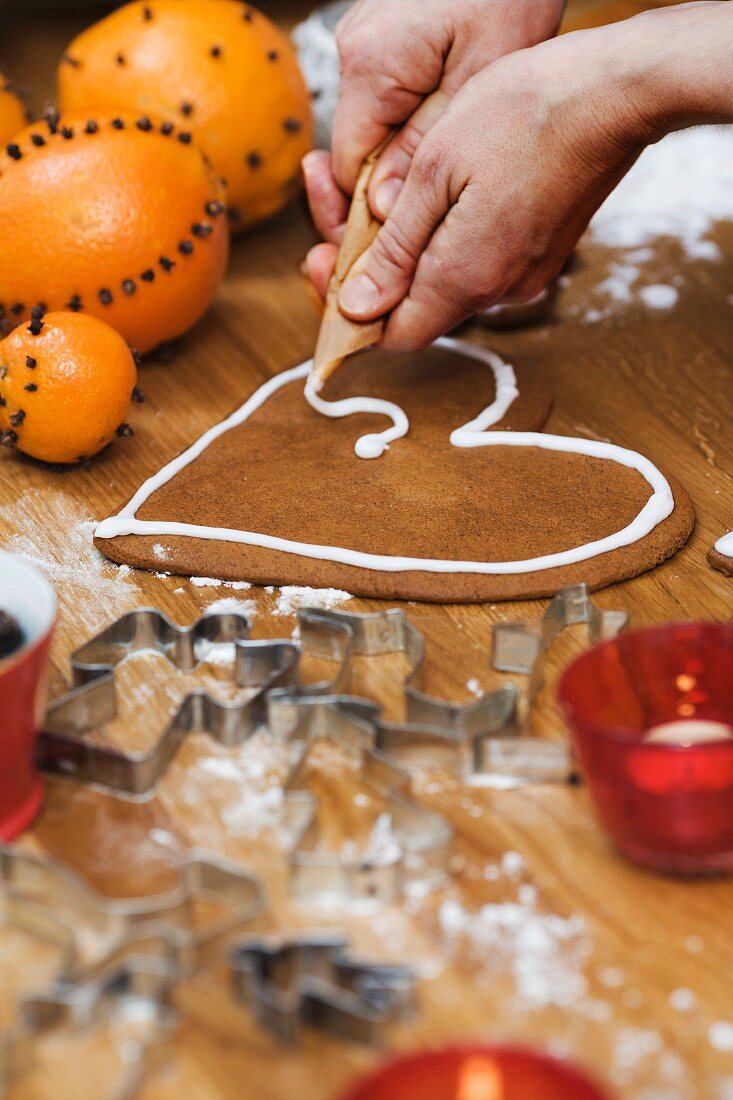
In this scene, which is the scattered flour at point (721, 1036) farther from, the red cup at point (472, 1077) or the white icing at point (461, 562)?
the white icing at point (461, 562)

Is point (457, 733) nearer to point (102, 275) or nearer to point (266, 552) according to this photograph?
point (266, 552)

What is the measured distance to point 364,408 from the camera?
102 centimetres

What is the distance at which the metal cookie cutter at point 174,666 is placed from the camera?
2.25 ft

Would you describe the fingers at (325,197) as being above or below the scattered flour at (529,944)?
above

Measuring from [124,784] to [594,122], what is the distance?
1.86 ft

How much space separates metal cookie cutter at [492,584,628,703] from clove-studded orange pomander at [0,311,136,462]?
0.35 m

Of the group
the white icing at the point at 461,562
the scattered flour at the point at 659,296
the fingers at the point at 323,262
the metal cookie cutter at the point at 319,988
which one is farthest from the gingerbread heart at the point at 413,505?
the metal cookie cutter at the point at 319,988

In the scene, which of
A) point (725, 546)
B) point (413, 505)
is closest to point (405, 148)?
point (413, 505)

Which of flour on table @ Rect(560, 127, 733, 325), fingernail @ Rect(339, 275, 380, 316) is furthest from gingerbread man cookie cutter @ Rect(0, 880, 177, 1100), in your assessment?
flour on table @ Rect(560, 127, 733, 325)

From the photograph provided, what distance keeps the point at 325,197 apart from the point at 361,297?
0.57 feet

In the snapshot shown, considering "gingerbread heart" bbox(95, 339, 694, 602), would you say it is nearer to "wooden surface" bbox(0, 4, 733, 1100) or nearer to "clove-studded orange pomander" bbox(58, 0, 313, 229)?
"wooden surface" bbox(0, 4, 733, 1100)

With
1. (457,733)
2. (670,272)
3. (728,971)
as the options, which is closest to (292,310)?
(670,272)

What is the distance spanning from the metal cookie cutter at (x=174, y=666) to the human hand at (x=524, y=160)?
313 mm

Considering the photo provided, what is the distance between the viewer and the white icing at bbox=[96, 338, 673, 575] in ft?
2.78
